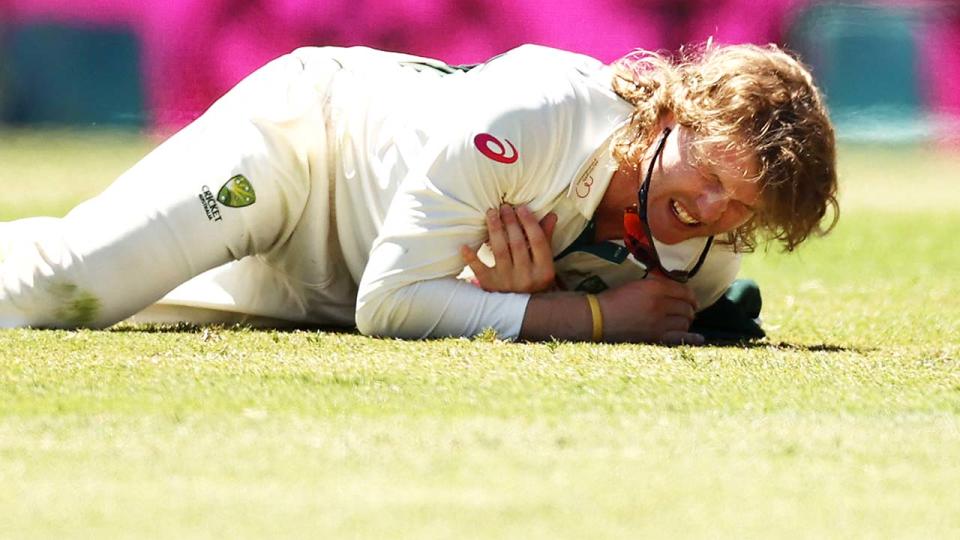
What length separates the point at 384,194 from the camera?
362 centimetres

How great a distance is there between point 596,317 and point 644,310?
0.11 m

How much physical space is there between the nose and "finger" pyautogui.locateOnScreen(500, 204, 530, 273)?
15.9 inches

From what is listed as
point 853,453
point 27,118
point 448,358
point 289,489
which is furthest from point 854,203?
point 289,489

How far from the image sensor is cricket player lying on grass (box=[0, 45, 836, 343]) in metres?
3.34

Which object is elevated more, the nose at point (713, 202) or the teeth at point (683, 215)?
the nose at point (713, 202)

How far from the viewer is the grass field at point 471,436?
2.03 meters

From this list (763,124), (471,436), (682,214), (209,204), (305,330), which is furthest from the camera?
(305,330)

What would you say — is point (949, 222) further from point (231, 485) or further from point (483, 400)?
point (231, 485)

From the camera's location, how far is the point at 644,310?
356cm

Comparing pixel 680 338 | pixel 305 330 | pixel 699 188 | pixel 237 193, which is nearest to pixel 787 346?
pixel 680 338

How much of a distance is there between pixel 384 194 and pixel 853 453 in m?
1.50

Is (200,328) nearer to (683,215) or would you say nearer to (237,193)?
(237,193)

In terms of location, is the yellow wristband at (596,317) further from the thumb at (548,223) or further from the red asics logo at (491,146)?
the red asics logo at (491,146)

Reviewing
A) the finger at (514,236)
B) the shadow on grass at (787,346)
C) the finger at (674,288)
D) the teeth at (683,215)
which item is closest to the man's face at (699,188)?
the teeth at (683,215)
